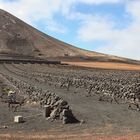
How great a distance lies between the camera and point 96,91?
129 ft

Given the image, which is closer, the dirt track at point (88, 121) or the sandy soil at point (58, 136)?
the sandy soil at point (58, 136)

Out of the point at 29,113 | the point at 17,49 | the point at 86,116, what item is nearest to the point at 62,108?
the point at 86,116

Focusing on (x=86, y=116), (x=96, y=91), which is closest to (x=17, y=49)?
(x=96, y=91)

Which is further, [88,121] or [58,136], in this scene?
[88,121]

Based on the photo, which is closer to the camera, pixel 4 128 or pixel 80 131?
pixel 80 131

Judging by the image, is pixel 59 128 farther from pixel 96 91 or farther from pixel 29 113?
pixel 96 91

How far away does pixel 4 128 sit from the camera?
23344 millimetres

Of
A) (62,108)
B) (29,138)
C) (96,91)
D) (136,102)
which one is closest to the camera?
(29,138)

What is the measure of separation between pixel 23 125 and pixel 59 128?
202cm

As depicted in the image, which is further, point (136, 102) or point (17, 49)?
point (17, 49)

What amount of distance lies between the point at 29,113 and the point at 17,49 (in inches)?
6589

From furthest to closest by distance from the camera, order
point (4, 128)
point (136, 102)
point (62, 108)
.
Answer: point (136, 102) < point (62, 108) < point (4, 128)

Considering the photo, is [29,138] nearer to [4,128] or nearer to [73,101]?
[4,128]

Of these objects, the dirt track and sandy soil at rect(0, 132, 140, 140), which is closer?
sandy soil at rect(0, 132, 140, 140)
